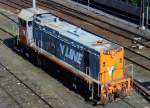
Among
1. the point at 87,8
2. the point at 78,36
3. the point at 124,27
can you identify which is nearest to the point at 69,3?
the point at 87,8

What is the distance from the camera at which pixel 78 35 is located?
2366 cm

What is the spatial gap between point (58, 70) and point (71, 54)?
1.58 meters

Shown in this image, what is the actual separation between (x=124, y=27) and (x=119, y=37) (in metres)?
2.78

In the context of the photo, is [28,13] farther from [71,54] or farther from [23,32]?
[71,54]

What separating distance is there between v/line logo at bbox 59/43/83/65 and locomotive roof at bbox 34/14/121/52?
61 centimetres

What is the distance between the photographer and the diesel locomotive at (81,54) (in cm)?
2145

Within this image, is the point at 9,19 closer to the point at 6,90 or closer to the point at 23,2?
the point at 23,2

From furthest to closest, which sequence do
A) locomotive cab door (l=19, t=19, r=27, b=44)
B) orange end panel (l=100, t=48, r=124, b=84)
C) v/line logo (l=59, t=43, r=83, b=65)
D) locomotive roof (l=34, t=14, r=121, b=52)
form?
locomotive cab door (l=19, t=19, r=27, b=44) → v/line logo (l=59, t=43, r=83, b=65) → locomotive roof (l=34, t=14, r=121, b=52) → orange end panel (l=100, t=48, r=124, b=84)

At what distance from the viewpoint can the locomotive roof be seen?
2212 centimetres

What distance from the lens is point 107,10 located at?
39.7 meters

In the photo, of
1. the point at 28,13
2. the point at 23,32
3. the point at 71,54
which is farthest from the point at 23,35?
the point at 71,54

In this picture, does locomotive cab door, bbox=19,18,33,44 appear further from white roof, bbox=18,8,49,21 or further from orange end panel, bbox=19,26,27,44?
white roof, bbox=18,8,49,21

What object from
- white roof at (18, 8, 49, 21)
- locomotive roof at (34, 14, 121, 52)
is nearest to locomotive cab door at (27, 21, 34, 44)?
white roof at (18, 8, 49, 21)

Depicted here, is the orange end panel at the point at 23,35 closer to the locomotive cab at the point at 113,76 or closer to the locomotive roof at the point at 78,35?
the locomotive roof at the point at 78,35
